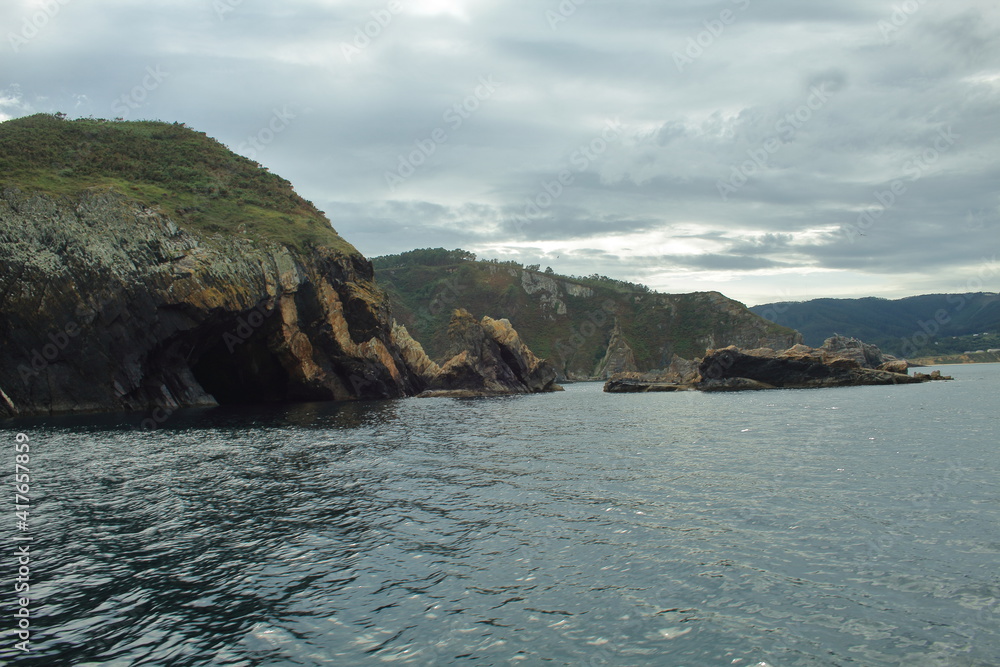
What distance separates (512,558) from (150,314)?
177 ft

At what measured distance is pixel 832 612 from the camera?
9.27 m

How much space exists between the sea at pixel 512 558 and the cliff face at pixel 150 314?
31.5 m

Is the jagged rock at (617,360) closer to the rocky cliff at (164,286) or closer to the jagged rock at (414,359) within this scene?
the jagged rock at (414,359)

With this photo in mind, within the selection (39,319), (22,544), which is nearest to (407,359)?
(39,319)

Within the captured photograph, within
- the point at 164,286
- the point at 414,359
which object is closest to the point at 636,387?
the point at 414,359

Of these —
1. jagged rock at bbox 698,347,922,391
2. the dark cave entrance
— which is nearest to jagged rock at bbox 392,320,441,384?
the dark cave entrance

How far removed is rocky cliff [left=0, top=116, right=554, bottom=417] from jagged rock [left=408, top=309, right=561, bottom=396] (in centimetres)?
865

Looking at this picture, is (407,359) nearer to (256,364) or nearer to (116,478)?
(256,364)

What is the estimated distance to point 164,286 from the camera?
5525 centimetres

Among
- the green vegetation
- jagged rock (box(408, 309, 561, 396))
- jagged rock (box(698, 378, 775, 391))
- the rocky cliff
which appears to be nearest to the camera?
the rocky cliff

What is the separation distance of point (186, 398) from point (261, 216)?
25.3m

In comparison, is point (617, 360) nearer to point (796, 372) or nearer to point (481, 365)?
point (481, 365)

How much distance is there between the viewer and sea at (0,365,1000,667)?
27.5ft

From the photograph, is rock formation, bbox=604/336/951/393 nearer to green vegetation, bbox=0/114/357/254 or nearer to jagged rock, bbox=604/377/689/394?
jagged rock, bbox=604/377/689/394
